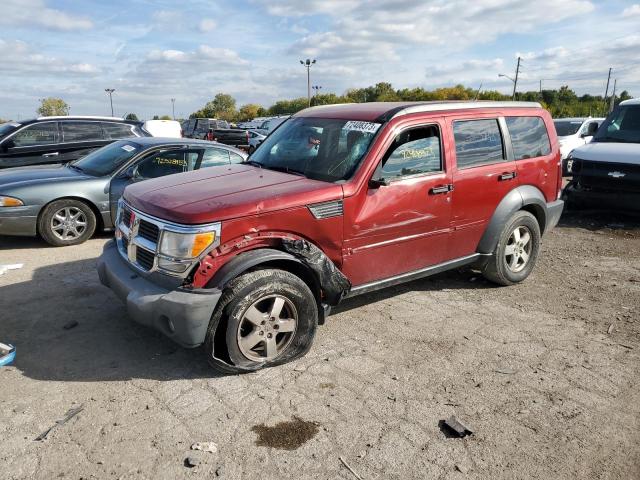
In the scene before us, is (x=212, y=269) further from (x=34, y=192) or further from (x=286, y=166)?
(x=34, y=192)

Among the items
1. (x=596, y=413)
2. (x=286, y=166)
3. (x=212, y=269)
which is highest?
(x=286, y=166)

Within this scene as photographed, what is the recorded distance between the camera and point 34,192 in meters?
6.52

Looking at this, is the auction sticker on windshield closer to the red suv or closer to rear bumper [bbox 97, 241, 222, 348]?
the red suv

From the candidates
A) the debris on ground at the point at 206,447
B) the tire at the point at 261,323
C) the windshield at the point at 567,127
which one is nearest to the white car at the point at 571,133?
the windshield at the point at 567,127

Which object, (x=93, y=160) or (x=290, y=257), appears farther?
(x=93, y=160)

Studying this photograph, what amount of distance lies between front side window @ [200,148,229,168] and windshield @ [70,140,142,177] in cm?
Result: 90

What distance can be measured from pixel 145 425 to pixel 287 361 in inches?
44.8

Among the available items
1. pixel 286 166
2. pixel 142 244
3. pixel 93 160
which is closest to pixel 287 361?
pixel 142 244

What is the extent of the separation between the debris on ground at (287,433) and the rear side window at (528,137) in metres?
3.63

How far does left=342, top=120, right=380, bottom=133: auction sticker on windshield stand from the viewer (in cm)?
427

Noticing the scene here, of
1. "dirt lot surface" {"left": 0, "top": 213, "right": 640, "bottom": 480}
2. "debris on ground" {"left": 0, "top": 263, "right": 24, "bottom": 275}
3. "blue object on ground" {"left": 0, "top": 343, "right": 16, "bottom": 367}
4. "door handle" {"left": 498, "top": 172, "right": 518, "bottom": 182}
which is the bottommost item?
"dirt lot surface" {"left": 0, "top": 213, "right": 640, "bottom": 480}

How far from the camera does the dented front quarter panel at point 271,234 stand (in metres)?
3.46

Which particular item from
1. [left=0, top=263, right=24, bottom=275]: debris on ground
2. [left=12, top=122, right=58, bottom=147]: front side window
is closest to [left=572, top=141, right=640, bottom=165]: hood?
[left=0, top=263, right=24, bottom=275]: debris on ground

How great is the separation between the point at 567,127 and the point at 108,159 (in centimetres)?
1342
